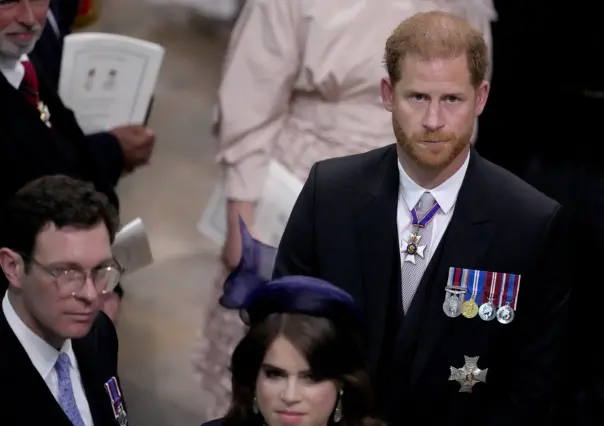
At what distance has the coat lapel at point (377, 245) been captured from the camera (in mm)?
2271

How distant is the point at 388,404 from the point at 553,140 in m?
1.36

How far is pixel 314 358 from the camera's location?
2.02m

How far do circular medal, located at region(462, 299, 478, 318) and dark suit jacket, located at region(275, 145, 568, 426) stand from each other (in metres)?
0.01

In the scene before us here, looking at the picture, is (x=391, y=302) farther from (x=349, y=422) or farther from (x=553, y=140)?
(x=553, y=140)

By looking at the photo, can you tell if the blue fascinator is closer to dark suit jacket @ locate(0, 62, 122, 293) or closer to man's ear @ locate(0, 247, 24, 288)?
man's ear @ locate(0, 247, 24, 288)

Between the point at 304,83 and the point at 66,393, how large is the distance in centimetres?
111

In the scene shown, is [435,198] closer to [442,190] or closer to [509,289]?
[442,190]

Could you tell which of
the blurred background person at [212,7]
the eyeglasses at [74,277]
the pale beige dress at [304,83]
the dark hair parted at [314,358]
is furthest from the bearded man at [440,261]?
the blurred background person at [212,7]

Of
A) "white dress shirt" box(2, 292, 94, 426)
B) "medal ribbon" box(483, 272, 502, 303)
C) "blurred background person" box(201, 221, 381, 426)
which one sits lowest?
"white dress shirt" box(2, 292, 94, 426)

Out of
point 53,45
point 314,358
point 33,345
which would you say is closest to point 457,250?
point 314,358

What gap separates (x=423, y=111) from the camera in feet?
7.11

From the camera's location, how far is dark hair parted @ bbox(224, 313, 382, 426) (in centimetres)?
203

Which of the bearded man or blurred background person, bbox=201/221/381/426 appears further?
the bearded man

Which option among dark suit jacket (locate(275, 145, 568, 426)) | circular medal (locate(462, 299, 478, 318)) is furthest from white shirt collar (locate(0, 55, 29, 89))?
circular medal (locate(462, 299, 478, 318))
